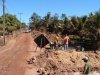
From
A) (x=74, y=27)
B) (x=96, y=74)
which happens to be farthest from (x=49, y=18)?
(x=96, y=74)

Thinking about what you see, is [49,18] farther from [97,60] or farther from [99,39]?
[97,60]

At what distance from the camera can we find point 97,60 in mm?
25484

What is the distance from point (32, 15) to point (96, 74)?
11226cm

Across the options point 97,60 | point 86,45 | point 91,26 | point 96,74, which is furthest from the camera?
point 91,26

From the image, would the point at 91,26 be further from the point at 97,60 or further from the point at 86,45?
the point at 97,60

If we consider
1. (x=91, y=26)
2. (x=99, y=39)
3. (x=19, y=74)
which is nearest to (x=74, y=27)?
(x=91, y=26)

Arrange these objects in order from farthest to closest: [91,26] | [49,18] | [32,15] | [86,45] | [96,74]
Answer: [32,15] → [49,18] → [91,26] → [86,45] → [96,74]

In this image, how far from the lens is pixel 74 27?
57938 millimetres

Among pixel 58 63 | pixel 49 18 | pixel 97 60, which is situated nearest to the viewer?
pixel 58 63

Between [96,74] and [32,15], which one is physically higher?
[32,15]

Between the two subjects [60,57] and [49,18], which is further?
[49,18]

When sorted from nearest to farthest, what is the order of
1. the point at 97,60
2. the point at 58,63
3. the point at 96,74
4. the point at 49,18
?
1. the point at 96,74
2. the point at 58,63
3. the point at 97,60
4. the point at 49,18

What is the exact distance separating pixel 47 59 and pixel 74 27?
110ft

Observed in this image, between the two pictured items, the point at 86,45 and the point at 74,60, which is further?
the point at 86,45
